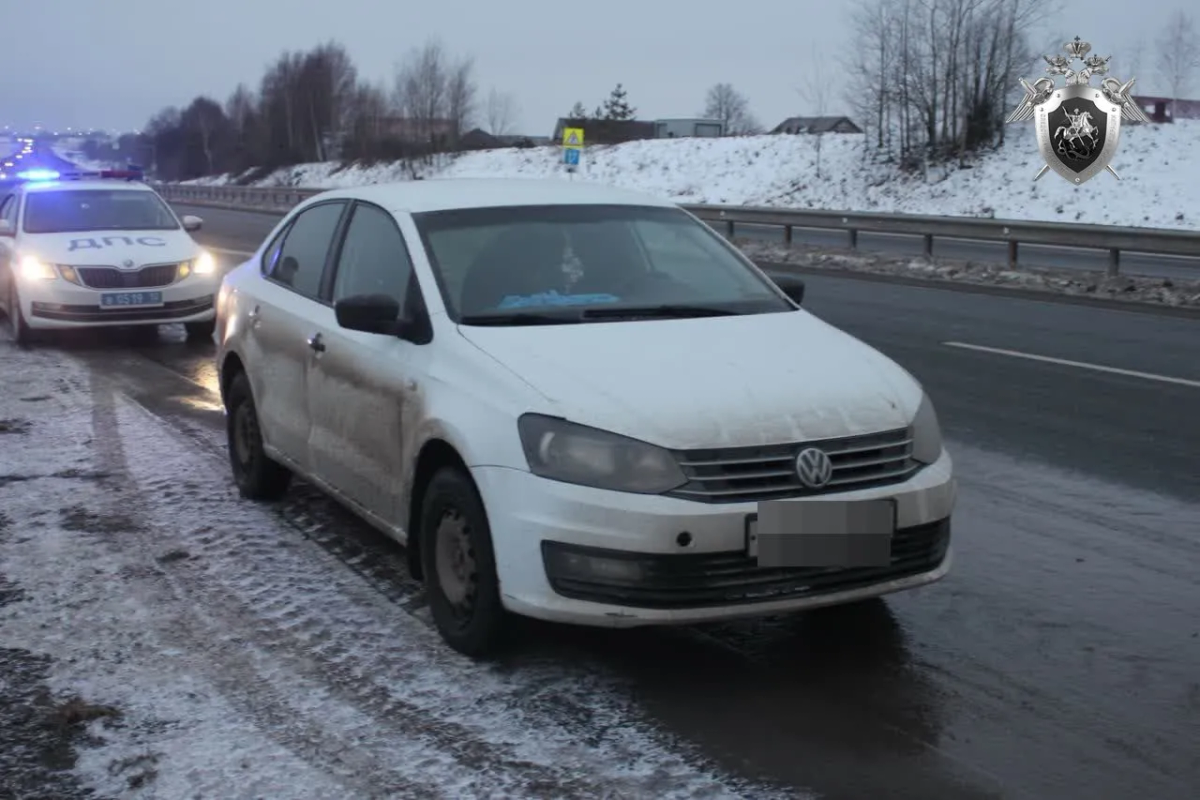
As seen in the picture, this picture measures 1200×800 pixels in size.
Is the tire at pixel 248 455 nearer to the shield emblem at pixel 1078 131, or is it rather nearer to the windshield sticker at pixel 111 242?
the windshield sticker at pixel 111 242

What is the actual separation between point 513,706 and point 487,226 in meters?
2.11

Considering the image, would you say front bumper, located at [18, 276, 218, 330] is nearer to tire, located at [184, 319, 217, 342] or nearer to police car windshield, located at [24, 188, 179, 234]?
tire, located at [184, 319, 217, 342]

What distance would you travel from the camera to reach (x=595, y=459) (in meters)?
4.00

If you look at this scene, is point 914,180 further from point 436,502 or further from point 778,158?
point 436,502

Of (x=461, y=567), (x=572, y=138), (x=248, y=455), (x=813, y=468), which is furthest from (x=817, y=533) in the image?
(x=572, y=138)

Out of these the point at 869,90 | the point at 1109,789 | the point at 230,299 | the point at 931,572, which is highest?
the point at 869,90

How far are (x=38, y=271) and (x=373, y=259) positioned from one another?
7.95 m

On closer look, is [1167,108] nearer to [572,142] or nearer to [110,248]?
[572,142]

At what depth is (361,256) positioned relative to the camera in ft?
→ 18.5

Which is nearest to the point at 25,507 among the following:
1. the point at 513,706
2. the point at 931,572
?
the point at 513,706

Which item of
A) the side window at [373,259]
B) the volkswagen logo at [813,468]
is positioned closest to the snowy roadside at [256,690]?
the volkswagen logo at [813,468]

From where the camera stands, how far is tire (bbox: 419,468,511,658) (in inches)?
168

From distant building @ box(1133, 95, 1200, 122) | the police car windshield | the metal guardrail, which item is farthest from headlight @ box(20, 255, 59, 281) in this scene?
distant building @ box(1133, 95, 1200, 122)

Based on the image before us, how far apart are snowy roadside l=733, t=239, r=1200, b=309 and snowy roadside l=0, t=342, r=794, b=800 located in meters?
12.8
